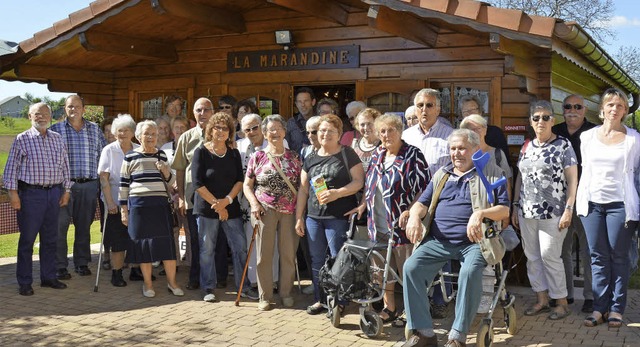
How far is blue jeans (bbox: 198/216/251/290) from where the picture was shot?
604 cm

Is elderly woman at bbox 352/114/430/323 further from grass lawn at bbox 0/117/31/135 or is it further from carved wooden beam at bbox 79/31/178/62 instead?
grass lawn at bbox 0/117/31/135

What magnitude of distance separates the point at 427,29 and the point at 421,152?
266 centimetres

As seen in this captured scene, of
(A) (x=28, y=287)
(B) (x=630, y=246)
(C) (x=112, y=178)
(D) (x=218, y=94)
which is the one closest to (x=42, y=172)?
(C) (x=112, y=178)

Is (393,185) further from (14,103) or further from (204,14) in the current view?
(14,103)

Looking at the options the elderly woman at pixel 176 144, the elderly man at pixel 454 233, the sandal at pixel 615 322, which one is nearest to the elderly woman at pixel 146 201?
the elderly woman at pixel 176 144

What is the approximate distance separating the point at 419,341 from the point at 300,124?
3.31 meters

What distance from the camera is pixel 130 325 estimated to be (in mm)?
5281

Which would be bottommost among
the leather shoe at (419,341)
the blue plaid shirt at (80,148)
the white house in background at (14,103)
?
the leather shoe at (419,341)

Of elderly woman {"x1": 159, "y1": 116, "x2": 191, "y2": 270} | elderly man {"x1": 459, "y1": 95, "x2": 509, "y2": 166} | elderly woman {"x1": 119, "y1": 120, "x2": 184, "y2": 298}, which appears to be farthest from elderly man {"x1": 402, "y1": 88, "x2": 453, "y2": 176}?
elderly woman {"x1": 159, "y1": 116, "x2": 191, "y2": 270}

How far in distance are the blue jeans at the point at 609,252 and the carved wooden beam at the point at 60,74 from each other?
715 cm

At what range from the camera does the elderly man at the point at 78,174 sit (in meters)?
6.99

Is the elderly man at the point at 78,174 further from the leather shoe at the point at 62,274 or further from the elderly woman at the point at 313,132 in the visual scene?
the elderly woman at the point at 313,132

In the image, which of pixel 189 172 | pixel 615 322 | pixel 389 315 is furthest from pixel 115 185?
pixel 615 322

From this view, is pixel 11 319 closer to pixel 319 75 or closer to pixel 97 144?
pixel 97 144
